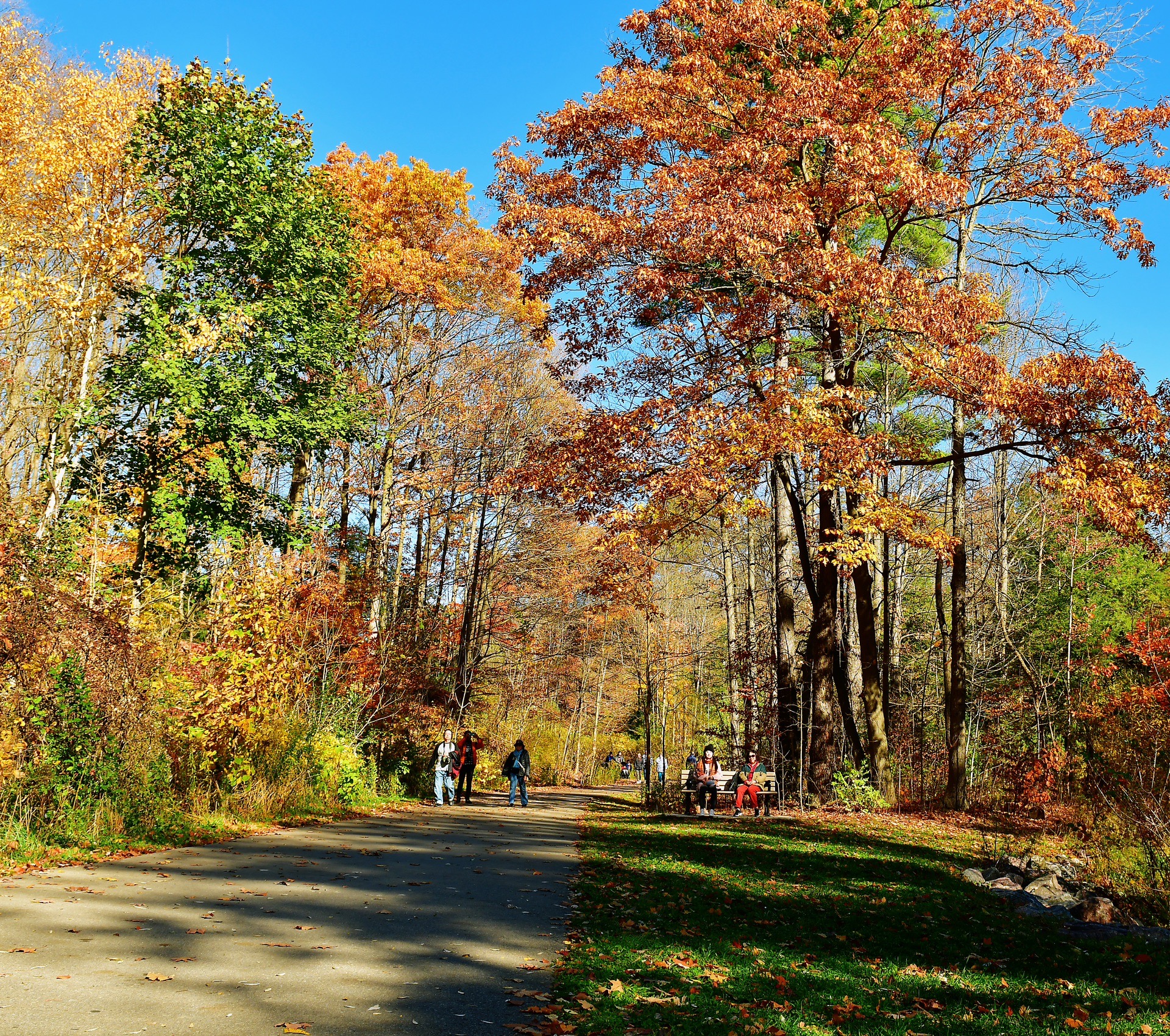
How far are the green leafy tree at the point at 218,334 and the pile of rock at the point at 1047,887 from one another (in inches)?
525

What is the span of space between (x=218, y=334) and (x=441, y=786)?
10.9 metres

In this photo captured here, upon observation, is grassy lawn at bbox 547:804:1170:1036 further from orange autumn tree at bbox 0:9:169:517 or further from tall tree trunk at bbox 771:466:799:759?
orange autumn tree at bbox 0:9:169:517

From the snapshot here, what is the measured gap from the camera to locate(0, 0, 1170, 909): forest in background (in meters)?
11.8

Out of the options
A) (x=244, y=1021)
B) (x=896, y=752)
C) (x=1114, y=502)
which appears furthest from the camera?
(x=896, y=752)

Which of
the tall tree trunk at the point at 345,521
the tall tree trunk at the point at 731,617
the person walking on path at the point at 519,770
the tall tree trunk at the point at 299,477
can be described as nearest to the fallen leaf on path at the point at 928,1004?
the tall tree trunk at the point at 731,617

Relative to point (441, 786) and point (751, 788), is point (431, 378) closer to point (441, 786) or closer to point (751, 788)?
point (441, 786)

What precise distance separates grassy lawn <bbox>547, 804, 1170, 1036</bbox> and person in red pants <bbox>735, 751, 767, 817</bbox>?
20.3ft

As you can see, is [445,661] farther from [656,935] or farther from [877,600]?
[656,935]

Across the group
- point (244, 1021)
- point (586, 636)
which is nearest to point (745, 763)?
point (244, 1021)

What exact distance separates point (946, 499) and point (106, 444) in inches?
870

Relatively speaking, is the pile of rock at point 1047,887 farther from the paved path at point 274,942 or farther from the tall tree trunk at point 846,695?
the tall tree trunk at point 846,695

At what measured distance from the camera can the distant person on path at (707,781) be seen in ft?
60.0

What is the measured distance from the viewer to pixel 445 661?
2669 cm

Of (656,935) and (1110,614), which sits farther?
(1110,614)
